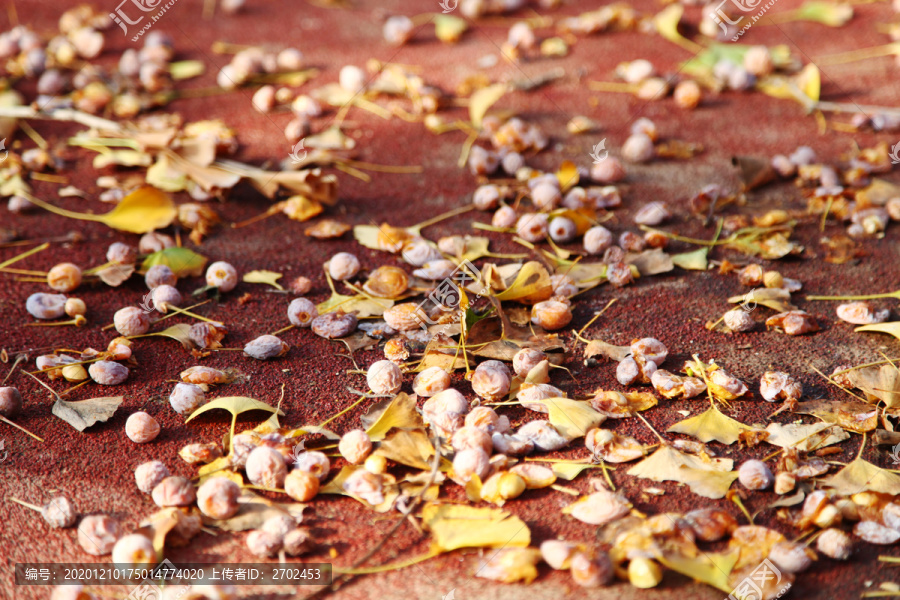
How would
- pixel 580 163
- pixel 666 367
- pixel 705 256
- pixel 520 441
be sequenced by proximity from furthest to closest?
pixel 580 163, pixel 705 256, pixel 666 367, pixel 520 441

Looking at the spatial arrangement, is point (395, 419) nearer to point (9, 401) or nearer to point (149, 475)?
point (149, 475)

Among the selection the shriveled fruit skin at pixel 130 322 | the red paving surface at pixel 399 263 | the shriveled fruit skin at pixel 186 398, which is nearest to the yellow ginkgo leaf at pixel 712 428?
the red paving surface at pixel 399 263

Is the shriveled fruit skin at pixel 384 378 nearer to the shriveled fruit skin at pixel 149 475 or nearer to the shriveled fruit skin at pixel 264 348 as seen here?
the shriveled fruit skin at pixel 264 348

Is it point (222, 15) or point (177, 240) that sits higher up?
point (222, 15)

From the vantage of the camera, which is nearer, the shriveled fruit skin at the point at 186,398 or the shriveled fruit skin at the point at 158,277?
the shriveled fruit skin at the point at 186,398

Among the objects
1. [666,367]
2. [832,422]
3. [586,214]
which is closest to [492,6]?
[586,214]

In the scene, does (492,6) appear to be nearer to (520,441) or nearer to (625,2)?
(625,2)
